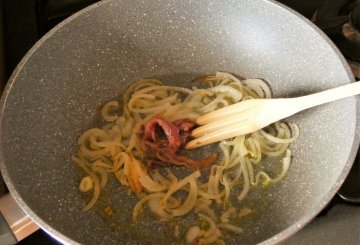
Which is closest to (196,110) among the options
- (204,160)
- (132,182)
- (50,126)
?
(204,160)

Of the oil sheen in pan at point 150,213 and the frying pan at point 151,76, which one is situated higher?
the frying pan at point 151,76

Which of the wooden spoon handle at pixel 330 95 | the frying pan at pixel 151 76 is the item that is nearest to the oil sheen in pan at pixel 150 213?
the frying pan at pixel 151 76

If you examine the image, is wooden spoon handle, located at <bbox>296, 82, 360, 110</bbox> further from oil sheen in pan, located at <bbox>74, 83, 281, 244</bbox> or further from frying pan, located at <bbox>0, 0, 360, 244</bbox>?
oil sheen in pan, located at <bbox>74, 83, 281, 244</bbox>

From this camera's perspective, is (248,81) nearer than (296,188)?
No

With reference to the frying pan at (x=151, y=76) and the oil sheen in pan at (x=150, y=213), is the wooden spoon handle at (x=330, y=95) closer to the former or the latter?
the frying pan at (x=151, y=76)

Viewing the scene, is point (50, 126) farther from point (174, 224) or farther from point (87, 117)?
point (174, 224)

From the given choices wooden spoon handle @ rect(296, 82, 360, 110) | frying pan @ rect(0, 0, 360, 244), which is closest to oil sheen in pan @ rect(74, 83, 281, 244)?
frying pan @ rect(0, 0, 360, 244)

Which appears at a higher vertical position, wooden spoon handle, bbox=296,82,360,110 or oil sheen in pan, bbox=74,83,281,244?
wooden spoon handle, bbox=296,82,360,110

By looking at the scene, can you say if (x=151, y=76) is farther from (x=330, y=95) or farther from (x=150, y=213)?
(x=330, y=95)

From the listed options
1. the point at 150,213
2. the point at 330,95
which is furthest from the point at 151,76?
the point at 330,95
